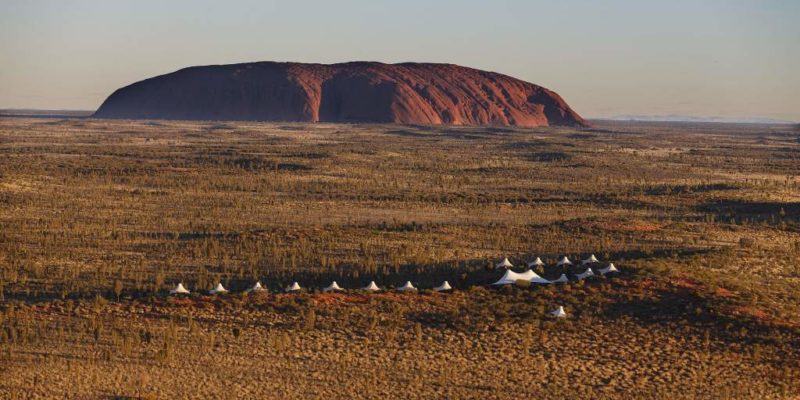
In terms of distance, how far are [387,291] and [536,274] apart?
15.8 ft

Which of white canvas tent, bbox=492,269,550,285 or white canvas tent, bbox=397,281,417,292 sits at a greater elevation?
white canvas tent, bbox=492,269,550,285

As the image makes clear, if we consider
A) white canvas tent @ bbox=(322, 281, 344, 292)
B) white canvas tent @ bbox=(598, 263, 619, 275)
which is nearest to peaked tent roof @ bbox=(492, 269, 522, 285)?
white canvas tent @ bbox=(598, 263, 619, 275)

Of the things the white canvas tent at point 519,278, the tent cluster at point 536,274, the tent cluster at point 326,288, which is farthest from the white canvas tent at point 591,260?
the tent cluster at point 326,288

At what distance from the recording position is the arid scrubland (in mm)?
22906

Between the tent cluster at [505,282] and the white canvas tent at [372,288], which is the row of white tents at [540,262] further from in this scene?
the white canvas tent at [372,288]

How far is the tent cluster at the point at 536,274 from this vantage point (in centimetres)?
3189

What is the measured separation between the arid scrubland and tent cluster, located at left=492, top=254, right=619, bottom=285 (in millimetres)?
526

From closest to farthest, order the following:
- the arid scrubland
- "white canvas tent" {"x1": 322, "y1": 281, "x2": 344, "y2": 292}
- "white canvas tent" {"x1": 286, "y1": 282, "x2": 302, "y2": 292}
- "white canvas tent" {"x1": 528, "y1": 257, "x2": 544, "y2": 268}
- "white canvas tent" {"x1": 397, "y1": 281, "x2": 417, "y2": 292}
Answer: the arid scrubland → "white canvas tent" {"x1": 322, "y1": 281, "x2": 344, "y2": 292} → "white canvas tent" {"x1": 286, "y1": 282, "x2": 302, "y2": 292} → "white canvas tent" {"x1": 397, "y1": 281, "x2": 417, "y2": 292} → "white canvas tent" {"x1": 528, "y1": 257, "x2": 544, "y2": 268}

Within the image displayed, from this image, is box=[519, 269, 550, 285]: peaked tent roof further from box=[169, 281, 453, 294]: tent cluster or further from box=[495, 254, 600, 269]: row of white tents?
box=[495, 254, 600, 269]: row of white tents

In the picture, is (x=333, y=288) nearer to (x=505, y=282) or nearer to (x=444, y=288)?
(x=444, y=288)

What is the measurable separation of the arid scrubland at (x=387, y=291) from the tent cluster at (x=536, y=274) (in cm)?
53

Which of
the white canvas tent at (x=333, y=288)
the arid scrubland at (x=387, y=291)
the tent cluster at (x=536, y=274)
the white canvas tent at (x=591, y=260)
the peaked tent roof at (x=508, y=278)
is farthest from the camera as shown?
the white canvas tent at (x=591, y=260)

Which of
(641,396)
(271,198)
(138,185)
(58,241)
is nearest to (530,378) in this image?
(641,396)

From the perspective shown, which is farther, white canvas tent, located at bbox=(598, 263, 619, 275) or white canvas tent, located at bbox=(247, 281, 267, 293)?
white canvas tent, located at bbox=(598, 263, 619, 275)
